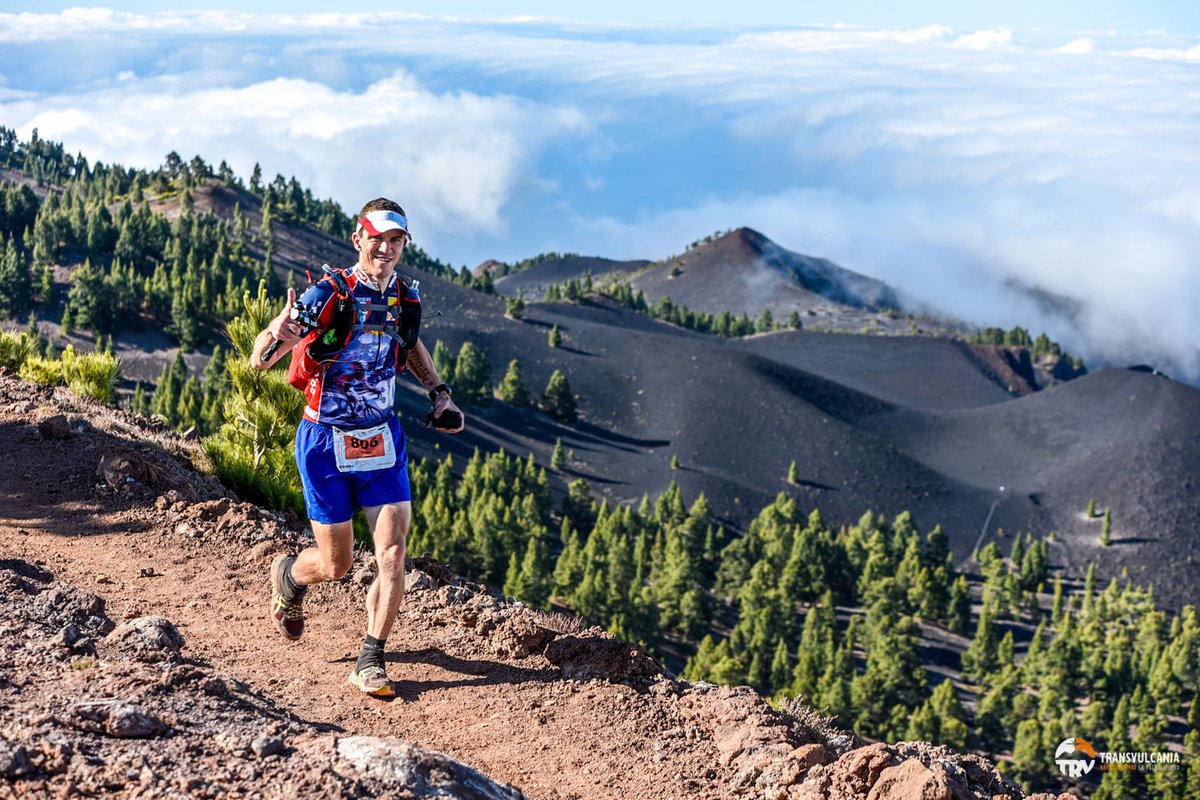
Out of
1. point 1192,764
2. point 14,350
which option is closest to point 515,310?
point 1192,764

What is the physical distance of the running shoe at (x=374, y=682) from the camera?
695 centimetres

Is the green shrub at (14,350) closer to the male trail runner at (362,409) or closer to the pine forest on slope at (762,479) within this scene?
the pine forest on slope at (762,479)

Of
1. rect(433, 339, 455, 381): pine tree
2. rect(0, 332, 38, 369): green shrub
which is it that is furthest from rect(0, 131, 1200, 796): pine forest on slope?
rect(433, 339, 455, 381): pine tree

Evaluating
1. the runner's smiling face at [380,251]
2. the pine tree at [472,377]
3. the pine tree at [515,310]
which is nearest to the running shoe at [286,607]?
the runner's smiling face at [380,251]

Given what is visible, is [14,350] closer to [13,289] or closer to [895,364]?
[13,289]

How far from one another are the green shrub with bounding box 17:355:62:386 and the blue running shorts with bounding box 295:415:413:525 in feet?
32.2

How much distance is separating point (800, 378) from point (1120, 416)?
30822 millimetres

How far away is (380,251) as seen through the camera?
22.3ft

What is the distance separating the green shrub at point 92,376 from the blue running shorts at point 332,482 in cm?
897

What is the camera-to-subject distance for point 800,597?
2749 inches

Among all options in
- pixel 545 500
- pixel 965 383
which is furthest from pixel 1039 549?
pixel 965 383

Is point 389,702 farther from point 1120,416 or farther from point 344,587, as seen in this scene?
point 1120,416

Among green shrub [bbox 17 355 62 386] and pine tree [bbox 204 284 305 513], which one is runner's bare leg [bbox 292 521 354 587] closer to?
pine tree [bbox 204 284 305 513]

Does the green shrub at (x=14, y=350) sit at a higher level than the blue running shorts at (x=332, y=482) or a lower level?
lower
